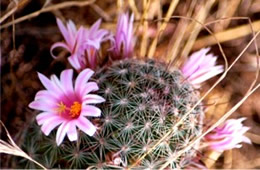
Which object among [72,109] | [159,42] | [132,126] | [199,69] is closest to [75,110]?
[72,109]

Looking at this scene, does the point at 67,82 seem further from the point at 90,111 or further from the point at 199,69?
the point at 199,69

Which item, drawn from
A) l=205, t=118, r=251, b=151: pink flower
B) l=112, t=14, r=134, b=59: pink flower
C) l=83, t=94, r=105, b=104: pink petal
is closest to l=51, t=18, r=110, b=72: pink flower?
l=112, t=14, r=134, b=59: pink flower

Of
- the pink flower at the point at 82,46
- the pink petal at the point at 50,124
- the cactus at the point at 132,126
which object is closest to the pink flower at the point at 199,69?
the cactus at the point at 132,126

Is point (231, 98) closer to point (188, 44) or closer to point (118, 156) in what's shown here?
point (188, 44)

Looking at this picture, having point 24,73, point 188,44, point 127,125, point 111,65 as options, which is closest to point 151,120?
point 127,125

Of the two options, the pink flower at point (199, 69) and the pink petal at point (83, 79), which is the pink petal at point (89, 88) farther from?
the pink flower at point (199, 69)

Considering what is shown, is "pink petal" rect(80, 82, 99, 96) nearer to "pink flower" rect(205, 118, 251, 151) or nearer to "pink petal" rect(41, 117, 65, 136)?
"pink petal" rect(41, 117, 65, 136)
